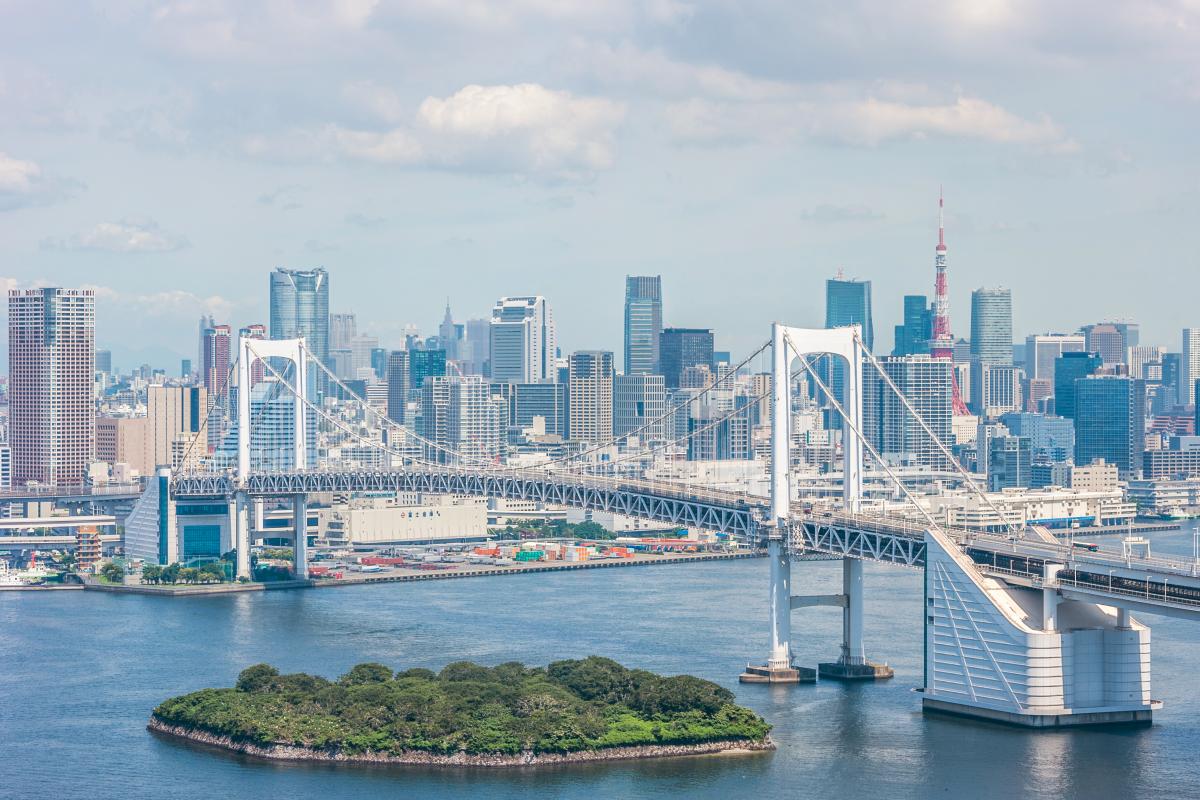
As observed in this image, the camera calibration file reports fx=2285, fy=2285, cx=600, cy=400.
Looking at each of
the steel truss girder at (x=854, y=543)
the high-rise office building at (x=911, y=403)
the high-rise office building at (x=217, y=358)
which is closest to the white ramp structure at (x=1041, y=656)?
the steel truss girder at (x=854, y=543)

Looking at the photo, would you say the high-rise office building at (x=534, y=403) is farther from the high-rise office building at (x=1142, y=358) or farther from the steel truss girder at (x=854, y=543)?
the steel truss girder at (x=854, y=543)

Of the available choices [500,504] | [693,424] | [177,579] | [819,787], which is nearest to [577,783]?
[819,787]

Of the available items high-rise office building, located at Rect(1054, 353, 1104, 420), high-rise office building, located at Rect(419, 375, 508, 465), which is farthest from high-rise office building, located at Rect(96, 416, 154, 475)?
high-rise office building, located at Rect(1054, 353, 1104, 420)

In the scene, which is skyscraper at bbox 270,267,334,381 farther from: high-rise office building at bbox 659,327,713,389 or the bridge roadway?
the bridge roadway

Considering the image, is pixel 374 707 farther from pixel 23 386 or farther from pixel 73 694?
pixel 23 386

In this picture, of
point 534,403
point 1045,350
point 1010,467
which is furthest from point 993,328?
point 1010,467

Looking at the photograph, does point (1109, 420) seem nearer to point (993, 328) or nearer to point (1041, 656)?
point (993, 328)
